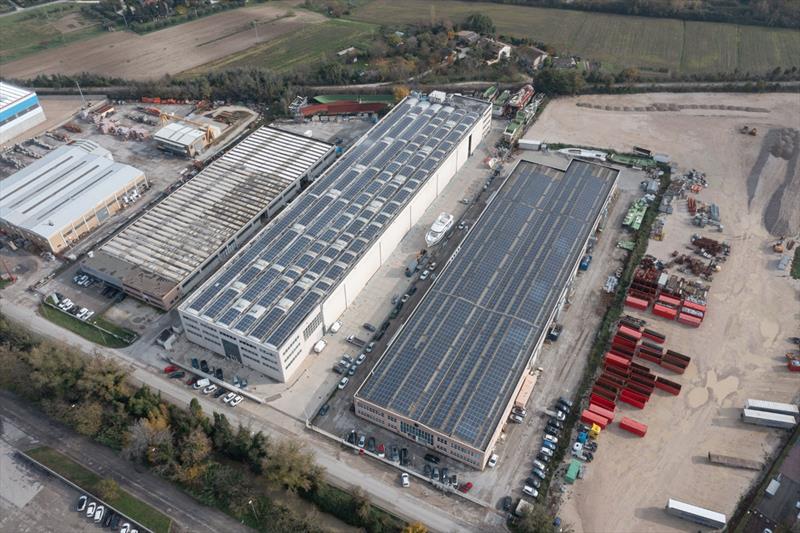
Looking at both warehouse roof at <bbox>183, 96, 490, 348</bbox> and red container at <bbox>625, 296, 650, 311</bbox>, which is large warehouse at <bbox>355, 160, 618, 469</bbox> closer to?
red container at <bbox>625, 296, 650, 311</bbox>

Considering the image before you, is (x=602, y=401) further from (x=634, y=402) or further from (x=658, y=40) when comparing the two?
(x=658, y=40)

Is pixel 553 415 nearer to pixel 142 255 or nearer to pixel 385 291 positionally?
pixel 385 291

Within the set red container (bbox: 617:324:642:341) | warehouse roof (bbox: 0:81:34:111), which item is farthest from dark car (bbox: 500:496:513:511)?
warehouse roof (bbox: 0:81:34:111)

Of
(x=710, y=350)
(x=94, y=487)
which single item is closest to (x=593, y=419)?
(x=710, y=350)

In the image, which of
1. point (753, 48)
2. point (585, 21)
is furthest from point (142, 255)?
point (753, 48)

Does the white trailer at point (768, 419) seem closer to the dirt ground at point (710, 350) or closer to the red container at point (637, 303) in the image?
the dirt ground at point (710, 350)
